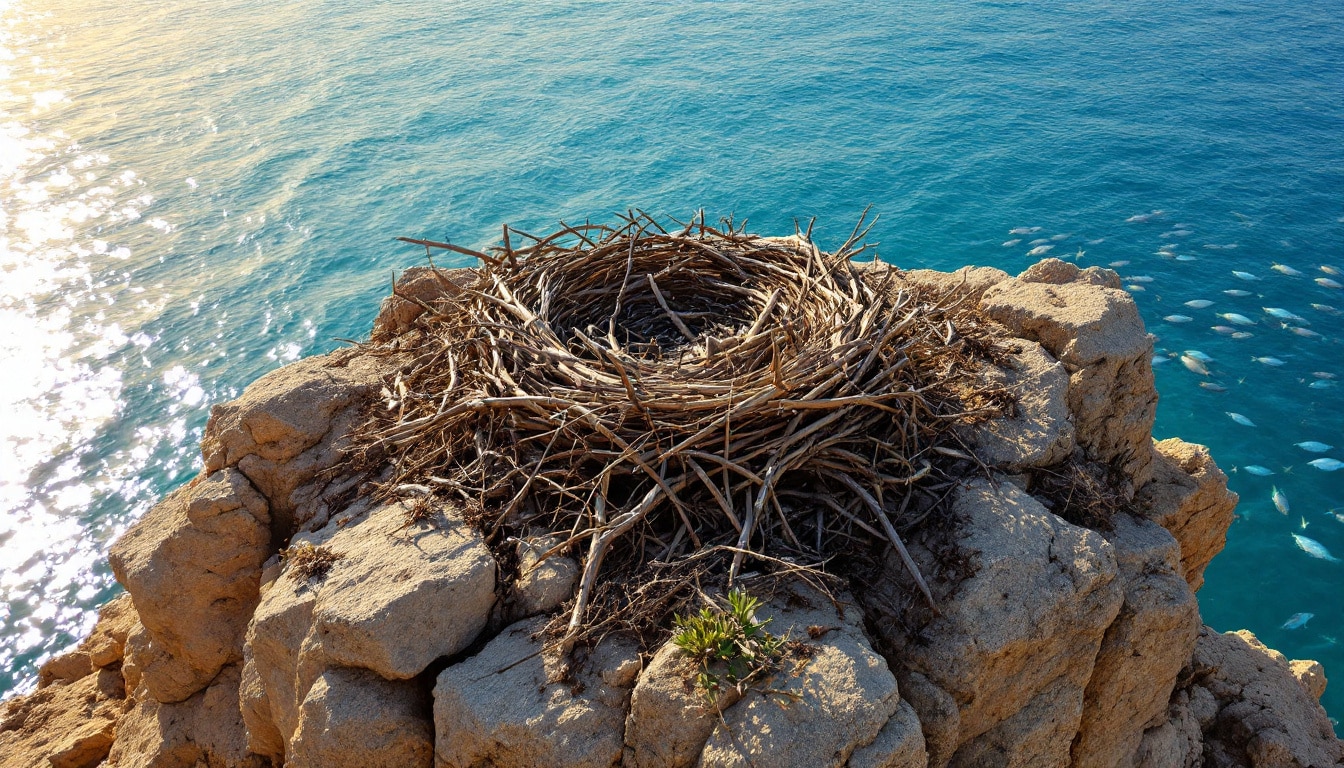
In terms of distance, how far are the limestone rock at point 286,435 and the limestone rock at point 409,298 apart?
0.72m

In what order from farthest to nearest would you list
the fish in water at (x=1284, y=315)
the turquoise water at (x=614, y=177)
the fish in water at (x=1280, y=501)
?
the fish in water at (x=1284, y=315) → the turquoise water at (x=614, y=177) → the fish in water at (x=1280, y=501)

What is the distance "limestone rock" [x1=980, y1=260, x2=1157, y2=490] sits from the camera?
397cm

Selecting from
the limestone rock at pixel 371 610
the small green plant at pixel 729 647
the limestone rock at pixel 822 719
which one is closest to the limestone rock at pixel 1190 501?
the limestone rock at pixel 822 719

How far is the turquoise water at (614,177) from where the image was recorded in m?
8.88

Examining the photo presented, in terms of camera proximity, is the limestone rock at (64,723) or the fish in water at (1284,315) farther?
the fish in water at (1284,315)

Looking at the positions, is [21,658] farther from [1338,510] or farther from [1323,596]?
[1338,510]

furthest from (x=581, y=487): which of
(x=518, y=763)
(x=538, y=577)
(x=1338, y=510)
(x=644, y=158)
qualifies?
(x=644, y=158)

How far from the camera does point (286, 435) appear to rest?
4008 mm

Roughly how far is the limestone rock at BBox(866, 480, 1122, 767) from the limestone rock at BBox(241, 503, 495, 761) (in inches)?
58.4

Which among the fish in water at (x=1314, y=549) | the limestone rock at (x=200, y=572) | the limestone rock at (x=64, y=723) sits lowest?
the fish in water at (x=1314, y=549)

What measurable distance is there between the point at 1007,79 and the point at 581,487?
15.4 meters

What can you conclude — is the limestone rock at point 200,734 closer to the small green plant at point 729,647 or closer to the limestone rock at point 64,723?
the limestone rock at point 64,723

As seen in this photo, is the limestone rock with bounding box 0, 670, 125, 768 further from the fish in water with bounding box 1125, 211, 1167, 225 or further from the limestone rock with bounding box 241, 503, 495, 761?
the fish in water with bounding box 1125, 211, 1167, 225

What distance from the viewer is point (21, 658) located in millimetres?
7273
